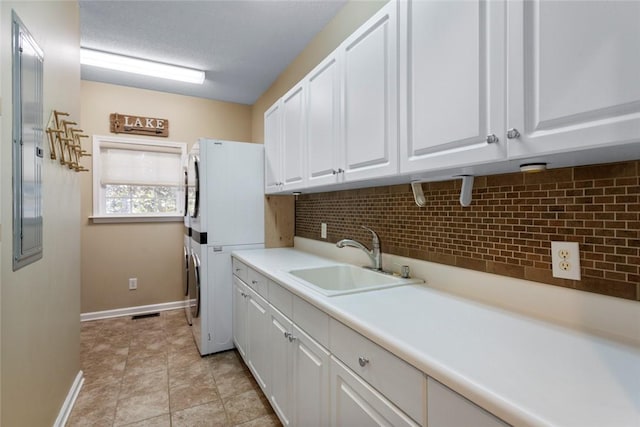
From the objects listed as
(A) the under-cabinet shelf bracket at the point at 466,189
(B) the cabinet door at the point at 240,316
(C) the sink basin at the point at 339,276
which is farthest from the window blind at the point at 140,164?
(A) the under-cabinet shelf bracket at the point at 466,189

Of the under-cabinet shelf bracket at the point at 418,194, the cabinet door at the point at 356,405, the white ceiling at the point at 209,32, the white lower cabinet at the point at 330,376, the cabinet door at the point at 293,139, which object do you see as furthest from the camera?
the white ceiling at the point at 209,32

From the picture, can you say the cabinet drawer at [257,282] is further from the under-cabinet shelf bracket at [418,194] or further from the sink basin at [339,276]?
the under-cabinet shelf bracket at [418,194]

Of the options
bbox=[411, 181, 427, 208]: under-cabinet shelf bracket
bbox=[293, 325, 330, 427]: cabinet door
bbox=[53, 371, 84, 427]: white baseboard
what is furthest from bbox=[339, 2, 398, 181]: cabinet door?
bbox=[53, 371, 84, 427]: white baseboard

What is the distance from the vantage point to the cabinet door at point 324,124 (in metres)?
1.70

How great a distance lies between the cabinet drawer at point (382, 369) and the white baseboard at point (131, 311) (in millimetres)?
3248

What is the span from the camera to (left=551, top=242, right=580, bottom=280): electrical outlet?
3.20 feet

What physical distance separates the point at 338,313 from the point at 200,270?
1.76 m

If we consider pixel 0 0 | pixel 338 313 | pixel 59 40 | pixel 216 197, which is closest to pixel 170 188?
pixel 216 197

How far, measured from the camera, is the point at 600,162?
0.92m

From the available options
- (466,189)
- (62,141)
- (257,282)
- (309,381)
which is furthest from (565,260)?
(62,141)

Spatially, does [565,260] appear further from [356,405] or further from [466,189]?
[356,405]

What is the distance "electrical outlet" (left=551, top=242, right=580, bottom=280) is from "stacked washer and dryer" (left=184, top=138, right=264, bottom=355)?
7.14 feet

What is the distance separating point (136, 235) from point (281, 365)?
2800mm

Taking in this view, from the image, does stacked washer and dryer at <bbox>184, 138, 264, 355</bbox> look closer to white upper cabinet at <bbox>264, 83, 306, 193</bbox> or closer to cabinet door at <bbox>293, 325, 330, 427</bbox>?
white upper cabinet at <bbox>264, 83, 306, 193</bbox>
